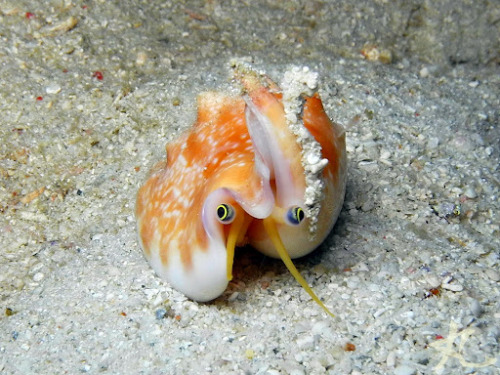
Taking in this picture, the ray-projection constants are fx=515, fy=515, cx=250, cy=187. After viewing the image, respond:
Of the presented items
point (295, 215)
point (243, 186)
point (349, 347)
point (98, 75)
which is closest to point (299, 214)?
point (295, 215)

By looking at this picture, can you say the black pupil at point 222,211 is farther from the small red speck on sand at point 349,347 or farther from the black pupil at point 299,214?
the small red speck on sand at point 349,347

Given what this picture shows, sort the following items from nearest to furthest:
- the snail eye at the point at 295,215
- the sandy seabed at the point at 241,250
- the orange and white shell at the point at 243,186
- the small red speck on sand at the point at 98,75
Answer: the orange and white shell at the point at 243,186, the snail eye at the point at 295,215, the sandy seabed at the point at 241,250, the small red speck on sand at the point at 98,75

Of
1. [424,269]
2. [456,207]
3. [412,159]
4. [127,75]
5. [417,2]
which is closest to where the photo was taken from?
[424,269]

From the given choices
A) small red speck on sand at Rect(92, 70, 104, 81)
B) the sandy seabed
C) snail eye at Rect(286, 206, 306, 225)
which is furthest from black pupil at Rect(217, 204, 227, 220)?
small red speck on sand at Rect(92, 70, 104, 81)

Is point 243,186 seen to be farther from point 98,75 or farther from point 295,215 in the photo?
point 98,75

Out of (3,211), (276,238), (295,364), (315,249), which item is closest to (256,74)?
(276,238)

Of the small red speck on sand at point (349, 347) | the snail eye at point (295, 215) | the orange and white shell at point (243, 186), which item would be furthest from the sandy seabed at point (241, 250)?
the snail eye at point (295, 215)

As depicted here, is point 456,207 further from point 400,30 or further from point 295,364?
point 400,30

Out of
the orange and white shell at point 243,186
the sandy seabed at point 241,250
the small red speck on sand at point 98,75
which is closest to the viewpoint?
the orange and white shell at point 243,186
